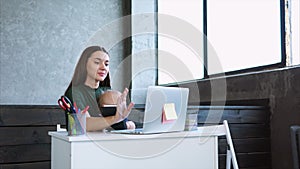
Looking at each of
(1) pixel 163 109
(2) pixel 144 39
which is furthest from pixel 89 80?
(2) pixel 144 39

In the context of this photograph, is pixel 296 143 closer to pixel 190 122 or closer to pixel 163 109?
pixel 190 122

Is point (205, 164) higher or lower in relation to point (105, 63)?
lower

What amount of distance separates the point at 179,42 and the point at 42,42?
1824 mm

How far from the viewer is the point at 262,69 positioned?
3283 mm

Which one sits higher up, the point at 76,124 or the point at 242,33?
the point at 242,33

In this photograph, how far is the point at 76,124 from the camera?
4.59 feet

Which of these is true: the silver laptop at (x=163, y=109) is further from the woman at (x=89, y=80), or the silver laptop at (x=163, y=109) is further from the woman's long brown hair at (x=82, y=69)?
the woman's long brown hair at (x=82, y=69)

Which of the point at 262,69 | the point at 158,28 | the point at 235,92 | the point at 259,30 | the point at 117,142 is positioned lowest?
the point at 117,142

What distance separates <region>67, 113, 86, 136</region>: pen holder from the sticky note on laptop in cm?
35

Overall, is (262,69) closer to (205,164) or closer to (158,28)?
(205,164)

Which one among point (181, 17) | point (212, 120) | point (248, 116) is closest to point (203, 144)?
point (212, 120)

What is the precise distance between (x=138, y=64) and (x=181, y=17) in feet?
3.25

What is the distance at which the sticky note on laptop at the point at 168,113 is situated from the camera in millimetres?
1540

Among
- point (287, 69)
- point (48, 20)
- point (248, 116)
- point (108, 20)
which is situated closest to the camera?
point (287, 69)
